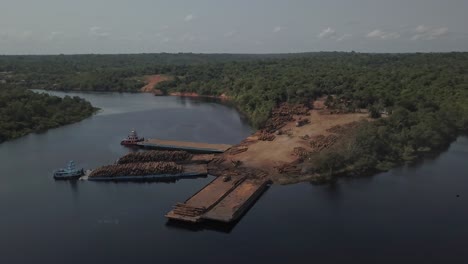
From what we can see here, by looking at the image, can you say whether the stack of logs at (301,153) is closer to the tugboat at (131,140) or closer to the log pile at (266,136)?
the log pile at (266,136)

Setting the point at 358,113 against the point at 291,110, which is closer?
the point at 358,113

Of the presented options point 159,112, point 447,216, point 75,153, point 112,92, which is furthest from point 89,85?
point 447,216

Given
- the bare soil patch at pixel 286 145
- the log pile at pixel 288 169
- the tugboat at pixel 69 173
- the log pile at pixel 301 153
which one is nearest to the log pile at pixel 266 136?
the bare soil patch at pixel 286 145

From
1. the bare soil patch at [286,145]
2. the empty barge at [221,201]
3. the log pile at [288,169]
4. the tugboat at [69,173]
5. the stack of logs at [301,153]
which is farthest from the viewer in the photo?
the stack of logs at [301,153]

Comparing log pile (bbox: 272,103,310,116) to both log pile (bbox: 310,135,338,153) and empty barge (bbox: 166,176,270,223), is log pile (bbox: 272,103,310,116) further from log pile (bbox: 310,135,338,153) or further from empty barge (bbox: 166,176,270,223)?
empty barge (bbox: 166,176,270,223)

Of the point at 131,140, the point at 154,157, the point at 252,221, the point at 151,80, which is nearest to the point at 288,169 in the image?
the point at 252,221

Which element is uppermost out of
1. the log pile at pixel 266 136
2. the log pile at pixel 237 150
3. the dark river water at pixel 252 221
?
the log pile at pixel 266 136

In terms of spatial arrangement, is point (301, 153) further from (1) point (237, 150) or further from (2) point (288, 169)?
(1) point (237, 150)
